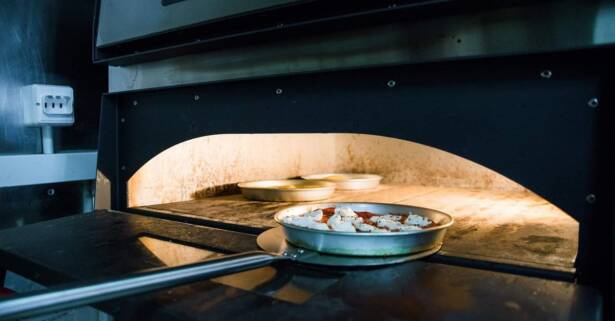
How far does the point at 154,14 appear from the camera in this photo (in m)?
1.16

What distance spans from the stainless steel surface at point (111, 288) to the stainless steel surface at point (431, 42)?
0.49m

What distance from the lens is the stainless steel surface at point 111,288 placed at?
40 centimetres

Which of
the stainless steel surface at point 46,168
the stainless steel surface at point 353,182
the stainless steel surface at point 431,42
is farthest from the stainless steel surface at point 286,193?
the stainless steel surface at point 46,168

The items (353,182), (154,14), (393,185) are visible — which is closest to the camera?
(154,14)

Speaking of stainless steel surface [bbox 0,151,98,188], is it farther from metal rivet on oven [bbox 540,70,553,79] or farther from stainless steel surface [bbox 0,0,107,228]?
metal rivet on oven [bbox 540,70,553,79]

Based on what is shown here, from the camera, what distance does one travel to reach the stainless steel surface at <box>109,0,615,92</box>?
2.24 ft

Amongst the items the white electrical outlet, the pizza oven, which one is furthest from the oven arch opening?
the white electrical outlet

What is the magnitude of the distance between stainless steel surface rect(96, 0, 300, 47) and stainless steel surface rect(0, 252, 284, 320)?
0.57 metres


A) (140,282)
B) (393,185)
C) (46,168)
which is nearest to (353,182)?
(393,185)

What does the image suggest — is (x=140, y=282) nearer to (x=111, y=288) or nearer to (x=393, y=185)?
(x=111, y=288)

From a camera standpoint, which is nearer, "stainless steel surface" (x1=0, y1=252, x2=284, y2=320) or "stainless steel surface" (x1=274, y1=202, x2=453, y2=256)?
"stainless steel surface" (x1=0, y1=252, x2=284, y2=320)

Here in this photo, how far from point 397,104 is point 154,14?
2.44ft

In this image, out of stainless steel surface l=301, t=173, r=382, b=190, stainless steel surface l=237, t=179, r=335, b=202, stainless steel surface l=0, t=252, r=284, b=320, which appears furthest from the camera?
stainless steel surface l=301, t=173, r=382, b=190

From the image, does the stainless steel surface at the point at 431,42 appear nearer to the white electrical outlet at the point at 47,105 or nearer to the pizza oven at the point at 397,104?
the pizza oven at the point at 397,104
